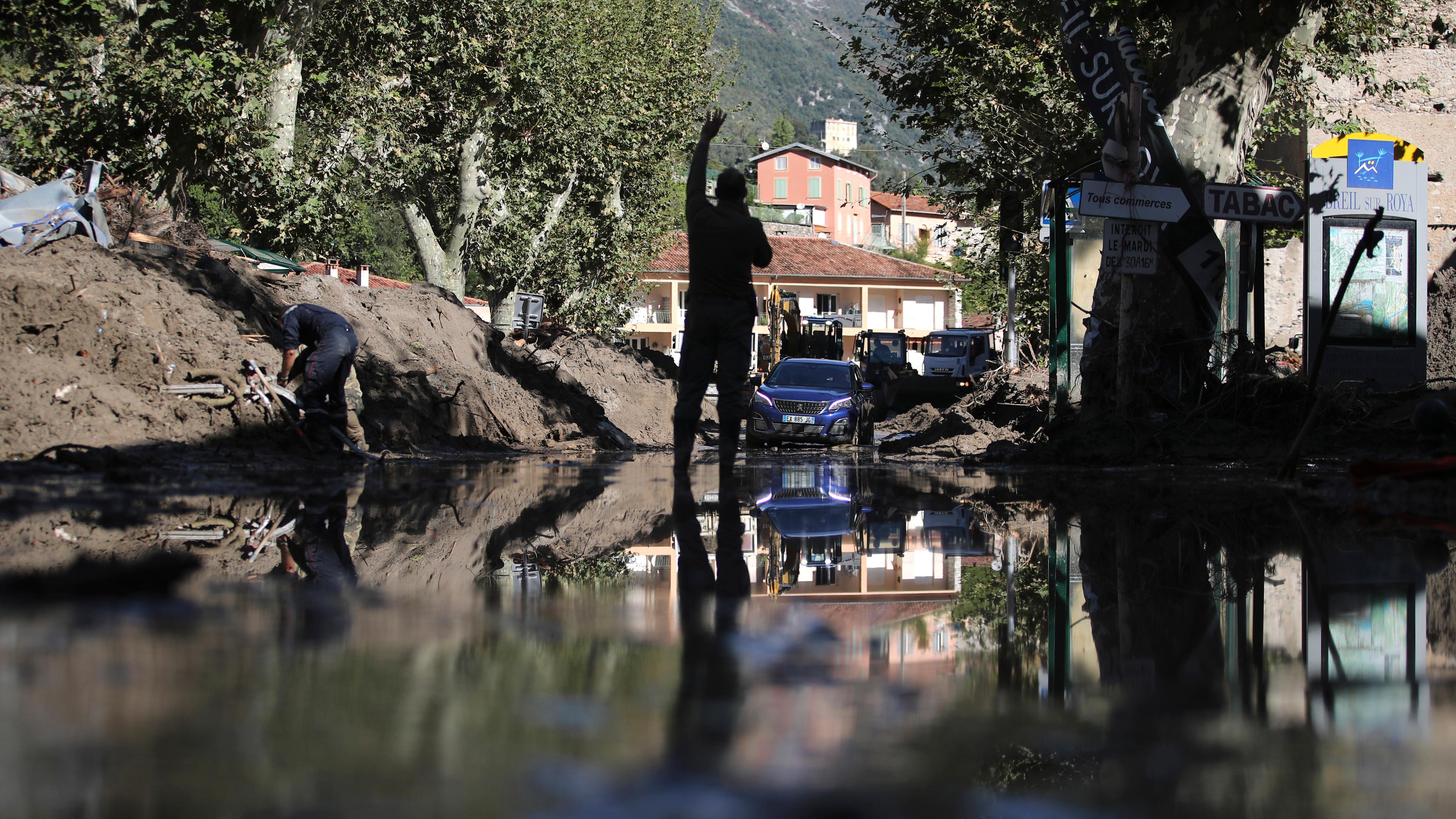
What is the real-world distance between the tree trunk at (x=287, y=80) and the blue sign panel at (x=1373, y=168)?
16.6m

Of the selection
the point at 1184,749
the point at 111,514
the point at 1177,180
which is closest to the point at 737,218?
the point at 111,514

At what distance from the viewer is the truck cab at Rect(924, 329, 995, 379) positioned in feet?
139

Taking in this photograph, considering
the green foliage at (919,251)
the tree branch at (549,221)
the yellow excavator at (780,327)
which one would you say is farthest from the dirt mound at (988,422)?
the green foliage at (919,251)

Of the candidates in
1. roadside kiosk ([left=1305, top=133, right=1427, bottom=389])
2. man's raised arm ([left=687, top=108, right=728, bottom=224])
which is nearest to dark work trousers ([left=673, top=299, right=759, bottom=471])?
man's raised arm ([left=687, top=108, right=728, bottom=224])

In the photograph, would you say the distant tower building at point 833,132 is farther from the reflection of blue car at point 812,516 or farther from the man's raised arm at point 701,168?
the man's raised arm at point 701,168

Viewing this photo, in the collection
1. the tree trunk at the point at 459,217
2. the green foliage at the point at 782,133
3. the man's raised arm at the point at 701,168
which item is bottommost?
the man's raised arm at the point at 701,168

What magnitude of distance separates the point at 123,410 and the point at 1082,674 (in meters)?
8.85

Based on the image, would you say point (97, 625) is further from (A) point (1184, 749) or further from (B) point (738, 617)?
(A) point (1184, 749)

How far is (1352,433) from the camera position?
38.3ft

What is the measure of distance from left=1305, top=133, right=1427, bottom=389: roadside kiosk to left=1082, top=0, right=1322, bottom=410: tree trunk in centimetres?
362

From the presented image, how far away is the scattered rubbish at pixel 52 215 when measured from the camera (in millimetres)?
13461

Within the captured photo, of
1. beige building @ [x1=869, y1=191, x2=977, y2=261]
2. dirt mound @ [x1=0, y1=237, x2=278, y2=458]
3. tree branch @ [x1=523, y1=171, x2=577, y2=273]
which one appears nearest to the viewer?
dirt mound @ [x1=0, y1=237, x2=278, y2=458]

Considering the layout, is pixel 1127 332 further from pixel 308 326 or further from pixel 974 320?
pixel 974 320

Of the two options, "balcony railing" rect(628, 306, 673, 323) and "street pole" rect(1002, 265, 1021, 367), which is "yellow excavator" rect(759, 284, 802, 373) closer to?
"street pole" rect(1002, 265, 1021, 367)
